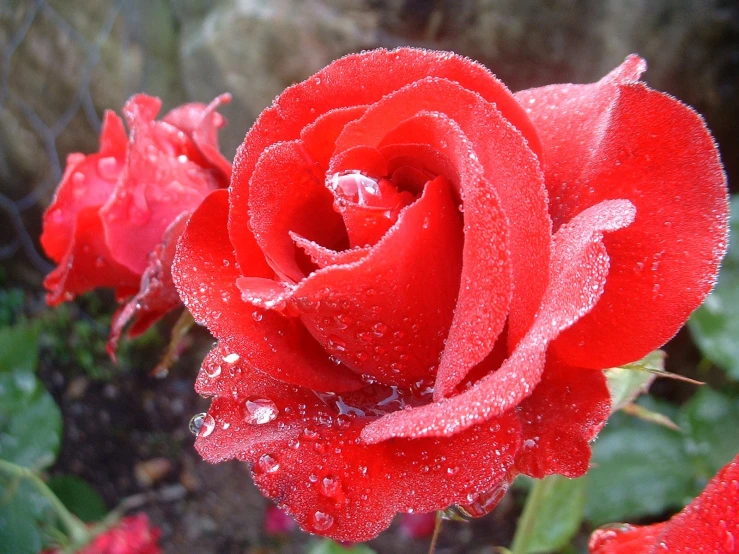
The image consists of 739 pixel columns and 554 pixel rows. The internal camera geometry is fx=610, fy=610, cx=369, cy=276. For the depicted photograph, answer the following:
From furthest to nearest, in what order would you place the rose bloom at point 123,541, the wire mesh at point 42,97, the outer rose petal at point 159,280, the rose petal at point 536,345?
the wire mesh at point 42,97
the rose bloom at point 123,541
the outer rose petal at point 159,280
the rose petal at point 536,345

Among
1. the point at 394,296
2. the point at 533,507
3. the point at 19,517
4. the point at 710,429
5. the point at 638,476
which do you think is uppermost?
the point at 394,296

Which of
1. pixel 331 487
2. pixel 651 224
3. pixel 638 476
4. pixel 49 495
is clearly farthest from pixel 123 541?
pixel 638 476

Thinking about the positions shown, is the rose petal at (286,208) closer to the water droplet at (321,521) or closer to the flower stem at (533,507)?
the water droplet at (321,521)

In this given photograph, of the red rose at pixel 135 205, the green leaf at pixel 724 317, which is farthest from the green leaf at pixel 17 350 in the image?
the green leaf at pixel 724 317

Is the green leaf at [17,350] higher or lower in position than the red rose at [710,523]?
lower

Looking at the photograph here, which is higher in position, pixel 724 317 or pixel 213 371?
pixel 213 371

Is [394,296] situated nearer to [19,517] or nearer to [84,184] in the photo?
[84,184]

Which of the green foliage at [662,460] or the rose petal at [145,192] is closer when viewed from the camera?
the rose petal at [145,192]
